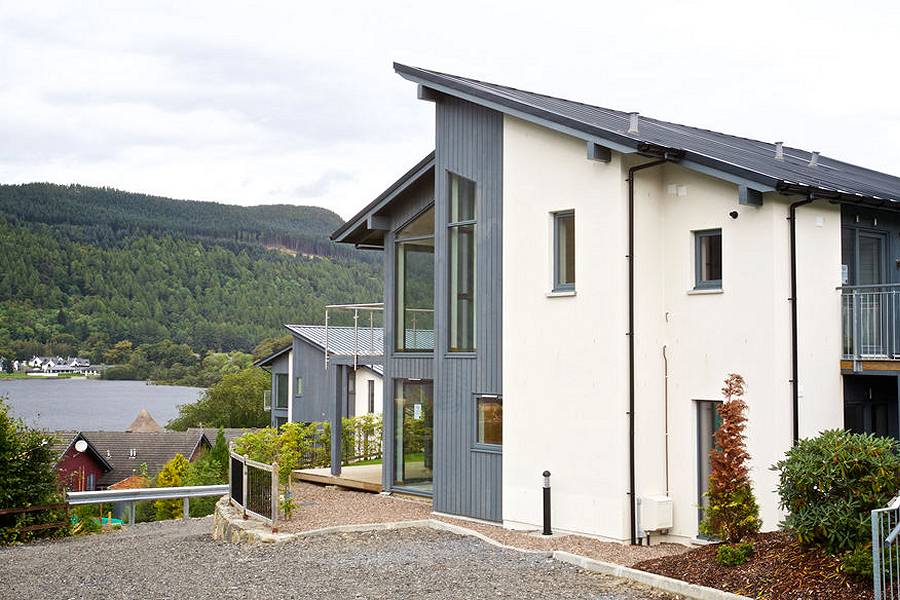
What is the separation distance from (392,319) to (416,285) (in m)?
0.91

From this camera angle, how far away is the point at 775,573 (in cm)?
956

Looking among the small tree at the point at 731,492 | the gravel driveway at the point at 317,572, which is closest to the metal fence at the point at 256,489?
the gravel driveway at the point at 317,572

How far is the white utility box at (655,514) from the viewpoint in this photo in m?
13.8

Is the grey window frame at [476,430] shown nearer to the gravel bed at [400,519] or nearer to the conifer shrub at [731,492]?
the gravel bed at [400,519]

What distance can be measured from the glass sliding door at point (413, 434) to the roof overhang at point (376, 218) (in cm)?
322

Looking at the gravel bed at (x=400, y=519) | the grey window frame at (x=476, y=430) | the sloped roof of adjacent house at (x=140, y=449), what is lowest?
the sloped roof of adjacent house at (x=140, y=449)

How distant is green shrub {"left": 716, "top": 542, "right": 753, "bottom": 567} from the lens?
1016 cm

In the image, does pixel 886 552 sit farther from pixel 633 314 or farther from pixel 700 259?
pixel 700 259

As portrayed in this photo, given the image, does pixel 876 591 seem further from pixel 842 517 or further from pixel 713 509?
pixel 713 509

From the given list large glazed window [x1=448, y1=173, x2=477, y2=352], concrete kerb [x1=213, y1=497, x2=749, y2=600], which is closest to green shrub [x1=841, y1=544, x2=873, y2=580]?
concrete kerb [x1=213, y1=497, x2=749, y2=600]

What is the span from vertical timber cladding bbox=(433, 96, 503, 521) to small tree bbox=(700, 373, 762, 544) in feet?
15.9

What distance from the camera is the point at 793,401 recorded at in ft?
43.0

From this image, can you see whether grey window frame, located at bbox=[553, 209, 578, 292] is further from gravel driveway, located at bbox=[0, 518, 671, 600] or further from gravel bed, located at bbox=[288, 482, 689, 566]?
gravel driveway, located at bbox=[0, 518, 671, 600]

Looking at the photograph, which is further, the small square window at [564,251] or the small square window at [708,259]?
the small square window at [564,251]
